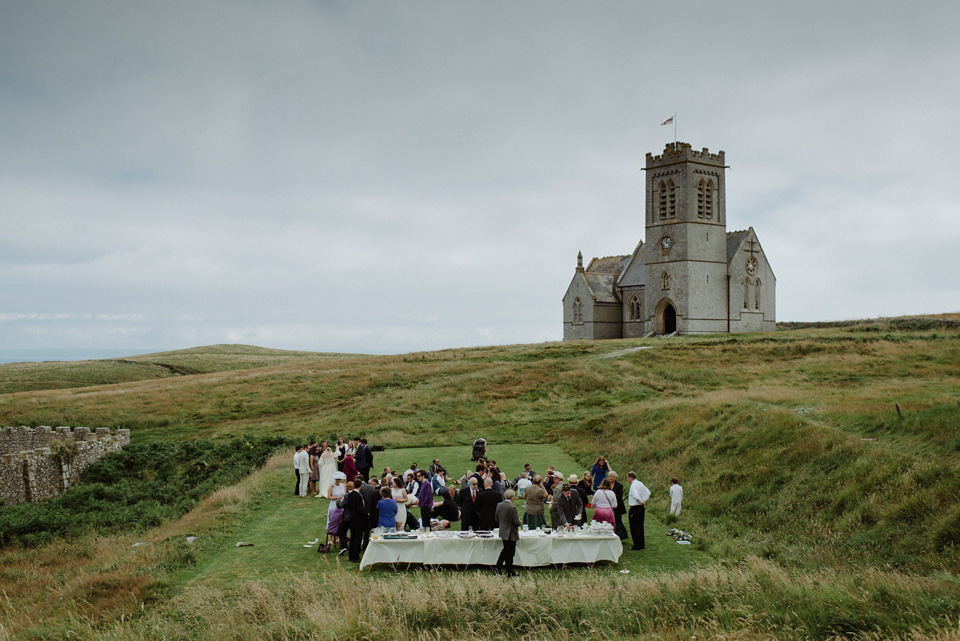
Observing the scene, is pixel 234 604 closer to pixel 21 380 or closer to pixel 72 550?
pixel 72 550

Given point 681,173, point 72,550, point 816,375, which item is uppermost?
point 681,173

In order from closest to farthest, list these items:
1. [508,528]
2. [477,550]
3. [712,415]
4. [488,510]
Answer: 1. [508,528]
2. [477,550]
3. [488,510]
4. [712,415]

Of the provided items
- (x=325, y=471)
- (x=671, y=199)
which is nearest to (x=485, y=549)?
(x=325, y=471)

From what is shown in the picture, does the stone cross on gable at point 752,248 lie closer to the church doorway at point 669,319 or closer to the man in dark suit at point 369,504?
the church doorway at point 669,319

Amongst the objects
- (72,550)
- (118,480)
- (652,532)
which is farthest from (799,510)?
(118,480)

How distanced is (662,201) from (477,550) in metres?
61.8

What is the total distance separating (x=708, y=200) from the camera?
6994 centimetres

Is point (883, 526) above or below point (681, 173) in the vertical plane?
below

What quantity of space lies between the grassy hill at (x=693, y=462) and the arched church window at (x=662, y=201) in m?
22.4

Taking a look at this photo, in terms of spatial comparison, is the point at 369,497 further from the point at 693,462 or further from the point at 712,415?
the point at 712,415

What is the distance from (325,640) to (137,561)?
758 centimetres

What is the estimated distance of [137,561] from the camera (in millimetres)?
15039

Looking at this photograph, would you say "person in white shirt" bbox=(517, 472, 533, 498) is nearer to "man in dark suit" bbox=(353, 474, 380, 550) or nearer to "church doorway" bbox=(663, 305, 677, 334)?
"man in dark suit" bbox=(353, 474, 380, 550)

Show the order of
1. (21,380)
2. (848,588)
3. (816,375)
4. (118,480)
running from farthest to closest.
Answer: (21,380) → (816,375) → (118,480) → (848,588)
